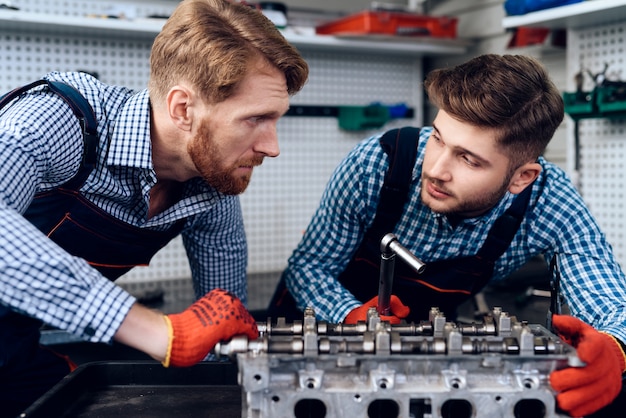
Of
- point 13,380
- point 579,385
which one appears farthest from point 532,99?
point 13,380

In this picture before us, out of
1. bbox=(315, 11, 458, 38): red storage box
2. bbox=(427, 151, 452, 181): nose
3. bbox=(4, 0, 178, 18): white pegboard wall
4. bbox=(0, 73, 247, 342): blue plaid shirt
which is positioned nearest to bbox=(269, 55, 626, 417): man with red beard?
bbox=(427, 151, 452, 181): nose

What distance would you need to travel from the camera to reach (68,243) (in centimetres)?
135

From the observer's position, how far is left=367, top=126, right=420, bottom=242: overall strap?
5.07 ft

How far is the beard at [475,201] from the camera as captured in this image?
1.42 meters

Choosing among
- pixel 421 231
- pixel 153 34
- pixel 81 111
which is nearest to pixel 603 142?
pixel 421 231

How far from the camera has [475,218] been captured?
1.56 meters

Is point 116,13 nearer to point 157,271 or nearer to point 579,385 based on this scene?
point 157,271

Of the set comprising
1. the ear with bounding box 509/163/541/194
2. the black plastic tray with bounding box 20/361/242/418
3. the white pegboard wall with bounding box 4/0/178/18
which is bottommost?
the black plastic tray with bounding box 20/361/242/418

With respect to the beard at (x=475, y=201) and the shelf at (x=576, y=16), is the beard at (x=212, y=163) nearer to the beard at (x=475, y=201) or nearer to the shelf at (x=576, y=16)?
the beard at (x=475, y=201)

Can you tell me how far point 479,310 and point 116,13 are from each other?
164 centimetres

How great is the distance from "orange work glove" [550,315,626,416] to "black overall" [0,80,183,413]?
884 millimetres

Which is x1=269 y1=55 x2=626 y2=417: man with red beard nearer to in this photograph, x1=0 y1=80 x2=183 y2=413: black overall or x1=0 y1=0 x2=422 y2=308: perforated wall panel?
x1=0 y1=80 x2=183 y2=413: black overall

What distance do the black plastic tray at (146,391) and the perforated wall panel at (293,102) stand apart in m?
1.19

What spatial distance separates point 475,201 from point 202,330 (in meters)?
0.79
